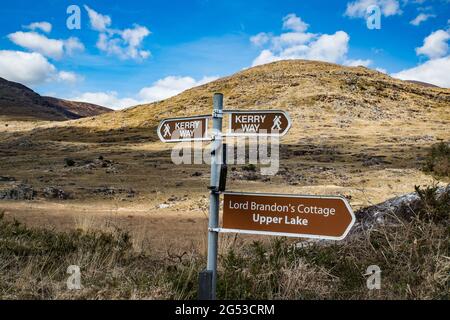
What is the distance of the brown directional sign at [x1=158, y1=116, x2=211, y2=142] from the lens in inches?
141

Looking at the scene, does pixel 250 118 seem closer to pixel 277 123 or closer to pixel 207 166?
pixel 277 123

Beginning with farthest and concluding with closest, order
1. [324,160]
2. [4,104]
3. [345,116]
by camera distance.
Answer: [4,104] → [345,116] → [324,160]

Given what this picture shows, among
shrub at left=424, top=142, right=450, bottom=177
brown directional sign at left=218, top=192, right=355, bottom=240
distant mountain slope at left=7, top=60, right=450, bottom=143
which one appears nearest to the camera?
brown directional sign at left=218, top=192, right=355, bottom=240

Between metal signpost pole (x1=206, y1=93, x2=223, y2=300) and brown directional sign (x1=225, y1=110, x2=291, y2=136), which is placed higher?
brown directional sign (x1=225, y1=110, x2=291, y2=136)

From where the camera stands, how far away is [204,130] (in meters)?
3.56

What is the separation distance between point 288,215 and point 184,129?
114cm

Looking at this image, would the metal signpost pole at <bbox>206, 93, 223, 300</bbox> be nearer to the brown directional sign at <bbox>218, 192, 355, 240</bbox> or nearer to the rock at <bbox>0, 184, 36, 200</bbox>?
the brown directional sign at <bbox>218, 192, 355, 240</bbox>

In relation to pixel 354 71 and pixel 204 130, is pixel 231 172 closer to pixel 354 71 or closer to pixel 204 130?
pixel 204 130

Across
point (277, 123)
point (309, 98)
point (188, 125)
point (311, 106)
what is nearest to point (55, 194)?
point (188, 125)

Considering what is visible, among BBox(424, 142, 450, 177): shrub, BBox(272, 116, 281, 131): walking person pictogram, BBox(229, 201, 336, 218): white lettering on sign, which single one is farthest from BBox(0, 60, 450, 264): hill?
BBox(272, 116, 281, 131): walking person pictogram

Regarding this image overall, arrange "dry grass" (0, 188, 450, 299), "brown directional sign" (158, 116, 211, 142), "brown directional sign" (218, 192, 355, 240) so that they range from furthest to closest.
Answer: "dry grass" (0, 188, 450, 299) → "brown directional sign" (158, 116, 211, 142) → "brown directional sign" (218, 192, 355, 240)

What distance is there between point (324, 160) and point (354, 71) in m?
46.5
